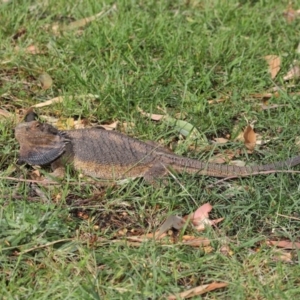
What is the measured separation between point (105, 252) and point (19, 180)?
86cm

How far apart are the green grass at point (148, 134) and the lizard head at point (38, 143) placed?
0.17 m

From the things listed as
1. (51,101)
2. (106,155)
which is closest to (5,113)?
(51,101)

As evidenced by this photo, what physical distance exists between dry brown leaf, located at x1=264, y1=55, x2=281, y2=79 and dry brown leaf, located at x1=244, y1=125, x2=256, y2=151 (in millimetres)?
898

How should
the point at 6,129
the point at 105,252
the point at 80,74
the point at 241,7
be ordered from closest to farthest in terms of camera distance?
the point at 105,252 → the point at 6,129 → the point at 80,74 → the point at 241,7

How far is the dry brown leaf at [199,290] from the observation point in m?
3.82

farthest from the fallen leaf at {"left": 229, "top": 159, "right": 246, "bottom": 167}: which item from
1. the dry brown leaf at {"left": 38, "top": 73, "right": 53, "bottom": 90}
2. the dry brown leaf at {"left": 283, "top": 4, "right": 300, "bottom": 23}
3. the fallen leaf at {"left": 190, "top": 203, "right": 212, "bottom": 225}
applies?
the dry brown leaf at {"left": 283, "top": 4, "right": 300, "bottom": 23}

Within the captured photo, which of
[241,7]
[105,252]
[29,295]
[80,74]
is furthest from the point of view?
[241,7]

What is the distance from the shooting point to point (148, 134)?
17.3 ft

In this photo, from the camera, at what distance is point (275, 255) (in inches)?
163

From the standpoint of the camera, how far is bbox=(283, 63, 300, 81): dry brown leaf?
19.9 feet

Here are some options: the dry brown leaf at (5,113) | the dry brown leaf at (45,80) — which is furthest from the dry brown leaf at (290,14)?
the dry brown leaf at (5,113)

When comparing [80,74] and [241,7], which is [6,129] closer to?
[80,74]

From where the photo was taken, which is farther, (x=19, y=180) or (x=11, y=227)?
(x=19, y=180)

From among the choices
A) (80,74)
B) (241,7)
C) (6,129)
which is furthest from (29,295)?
(241,7)
